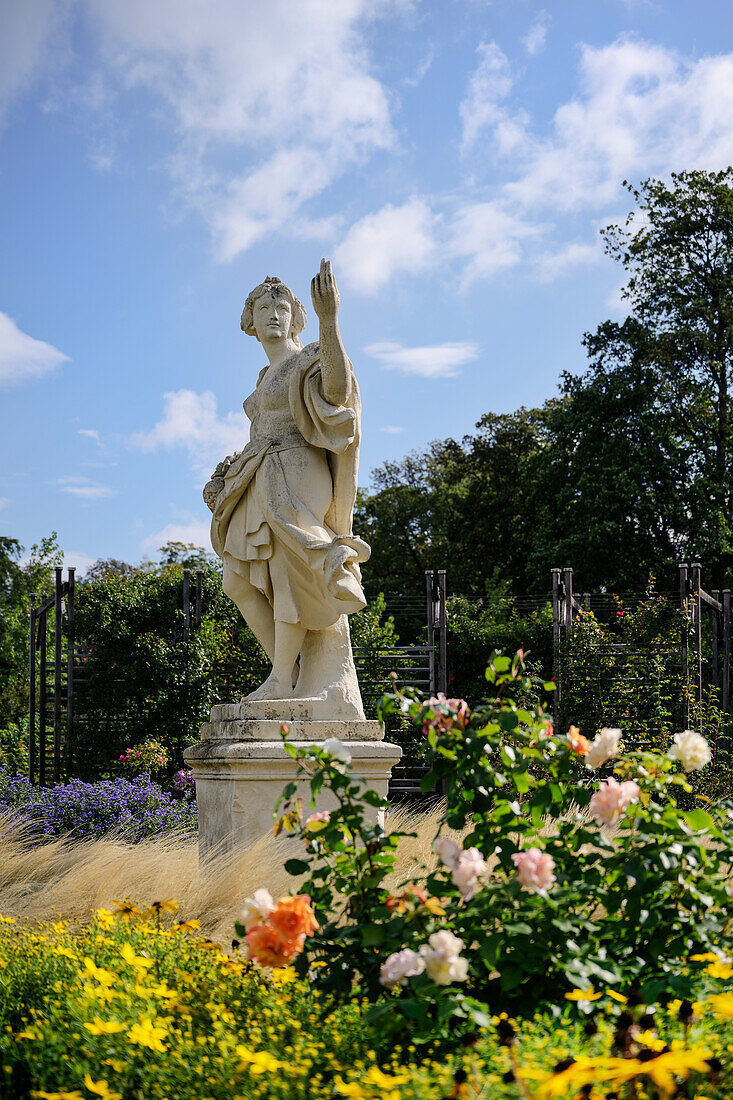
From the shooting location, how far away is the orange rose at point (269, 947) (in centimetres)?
223

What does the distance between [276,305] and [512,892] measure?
13.2 feet

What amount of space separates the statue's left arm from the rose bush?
8.80ft

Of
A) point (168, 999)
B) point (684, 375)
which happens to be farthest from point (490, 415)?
point (168, 999)

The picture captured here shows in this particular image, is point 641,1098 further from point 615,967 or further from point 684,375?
point 684,375

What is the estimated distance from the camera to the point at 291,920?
2.22 meters

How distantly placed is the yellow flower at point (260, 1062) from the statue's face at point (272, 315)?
4.16 metres

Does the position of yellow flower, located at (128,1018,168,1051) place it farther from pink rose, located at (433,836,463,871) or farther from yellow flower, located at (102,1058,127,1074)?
pink rose, located at (433,836,463,871)

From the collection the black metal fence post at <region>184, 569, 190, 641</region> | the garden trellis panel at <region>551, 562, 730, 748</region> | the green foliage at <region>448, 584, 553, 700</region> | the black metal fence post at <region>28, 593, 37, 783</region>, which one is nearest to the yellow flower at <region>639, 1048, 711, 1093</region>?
the garden trellis panel at <region>551, 562, 730, 748</region>

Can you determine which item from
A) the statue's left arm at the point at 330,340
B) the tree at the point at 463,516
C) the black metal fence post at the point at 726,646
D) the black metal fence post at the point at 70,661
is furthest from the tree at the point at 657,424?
the statue's left arm at the point at 330,340

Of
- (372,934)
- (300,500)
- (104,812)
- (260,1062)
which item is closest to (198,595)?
(104,812)

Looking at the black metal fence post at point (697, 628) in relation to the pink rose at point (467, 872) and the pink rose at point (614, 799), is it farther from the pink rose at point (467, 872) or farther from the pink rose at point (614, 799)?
the pink rose at point (467, 872)

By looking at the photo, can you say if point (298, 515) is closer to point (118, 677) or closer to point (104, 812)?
point (104, 812)

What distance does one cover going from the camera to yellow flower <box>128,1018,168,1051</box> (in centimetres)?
210

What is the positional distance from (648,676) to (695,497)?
32.6ft
